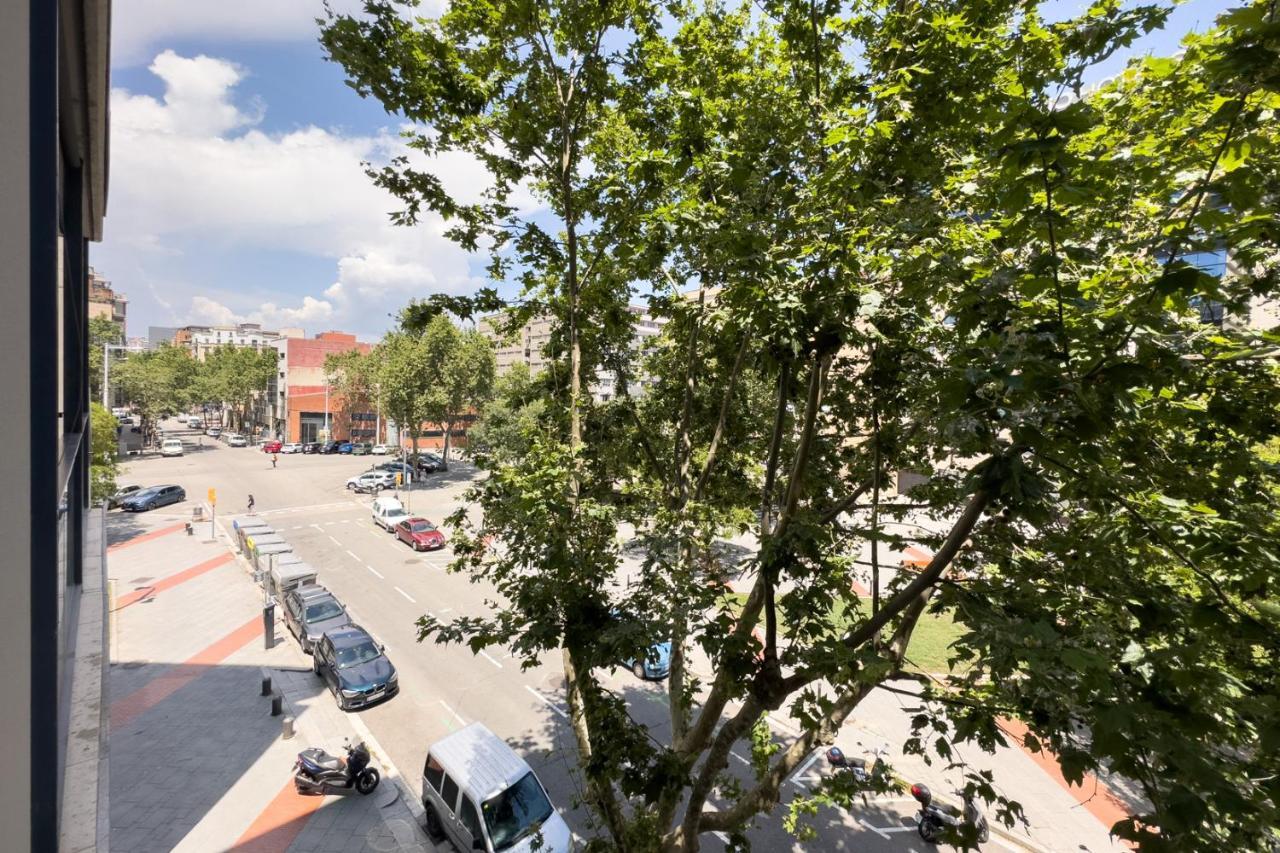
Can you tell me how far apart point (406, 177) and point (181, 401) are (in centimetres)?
Result: 6962

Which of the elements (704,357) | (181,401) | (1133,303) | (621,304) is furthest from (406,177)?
(181,401)

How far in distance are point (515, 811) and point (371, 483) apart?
29.1 m

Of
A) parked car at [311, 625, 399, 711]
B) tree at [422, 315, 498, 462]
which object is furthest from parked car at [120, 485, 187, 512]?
parked car at [311, 625, 399, 711]

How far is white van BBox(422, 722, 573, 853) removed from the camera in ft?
26.6

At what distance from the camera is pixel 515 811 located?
8406 mm

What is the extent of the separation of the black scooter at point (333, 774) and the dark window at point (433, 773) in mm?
1275

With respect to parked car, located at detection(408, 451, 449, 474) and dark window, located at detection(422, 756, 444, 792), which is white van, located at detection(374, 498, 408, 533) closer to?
parked car, located at detection(408, 451, 449, 474)

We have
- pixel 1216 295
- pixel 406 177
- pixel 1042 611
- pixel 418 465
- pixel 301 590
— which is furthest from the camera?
pixel 418 465

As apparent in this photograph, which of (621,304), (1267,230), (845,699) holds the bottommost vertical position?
(845,699)

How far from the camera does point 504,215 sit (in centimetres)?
610

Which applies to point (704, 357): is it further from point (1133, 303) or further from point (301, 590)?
point (301, 590)

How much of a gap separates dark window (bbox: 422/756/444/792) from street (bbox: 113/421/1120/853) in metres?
1.22

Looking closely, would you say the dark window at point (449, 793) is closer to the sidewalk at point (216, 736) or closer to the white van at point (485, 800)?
the white van at point (485, 800)

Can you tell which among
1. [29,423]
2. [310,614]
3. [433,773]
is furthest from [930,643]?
[29,423]
